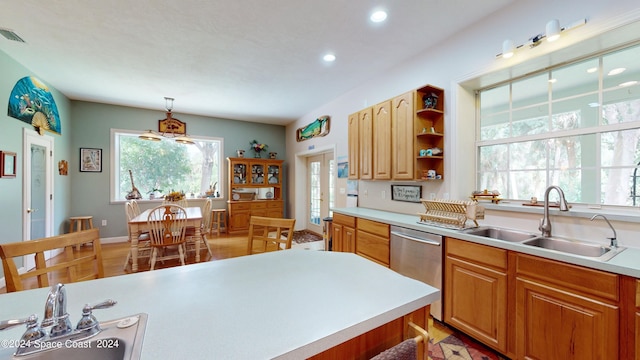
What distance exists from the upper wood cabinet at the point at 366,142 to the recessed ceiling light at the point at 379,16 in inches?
44.1

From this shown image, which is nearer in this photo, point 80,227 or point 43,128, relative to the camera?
point 43,128

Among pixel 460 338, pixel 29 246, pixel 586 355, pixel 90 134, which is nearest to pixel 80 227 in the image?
pixel 90 134

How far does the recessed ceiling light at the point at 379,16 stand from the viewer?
227cm

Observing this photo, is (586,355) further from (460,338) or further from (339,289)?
(339,289)

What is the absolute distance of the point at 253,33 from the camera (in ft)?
8.57

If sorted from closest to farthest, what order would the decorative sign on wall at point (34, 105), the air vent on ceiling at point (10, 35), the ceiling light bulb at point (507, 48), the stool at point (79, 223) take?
the ceiling light bulb at point (507, 48) → the air vent on ceiling at point (10, 35) → the decorative sign on wall at point (34, 105) → the stool at point (79, 223)

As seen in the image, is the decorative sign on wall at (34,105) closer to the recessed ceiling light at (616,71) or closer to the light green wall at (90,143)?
the light green wall at (90,143)

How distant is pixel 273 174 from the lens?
6.44 m

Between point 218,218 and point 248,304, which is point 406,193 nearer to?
point 248,304

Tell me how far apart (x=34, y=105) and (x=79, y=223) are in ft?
6.82


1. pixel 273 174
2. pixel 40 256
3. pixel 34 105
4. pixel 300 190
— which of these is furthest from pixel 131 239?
pixel 300 190

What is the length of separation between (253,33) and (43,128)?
3.72 m

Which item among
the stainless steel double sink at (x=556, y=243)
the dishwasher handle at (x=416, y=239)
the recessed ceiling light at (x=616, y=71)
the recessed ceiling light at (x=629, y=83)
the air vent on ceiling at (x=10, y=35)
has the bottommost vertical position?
the dishwasher handle at (x=416, y=239)

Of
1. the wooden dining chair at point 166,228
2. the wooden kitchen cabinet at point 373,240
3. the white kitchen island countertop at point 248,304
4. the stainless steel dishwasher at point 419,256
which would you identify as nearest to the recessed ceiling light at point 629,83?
the stainless steel dishwasher at point 419,256
